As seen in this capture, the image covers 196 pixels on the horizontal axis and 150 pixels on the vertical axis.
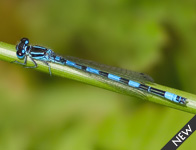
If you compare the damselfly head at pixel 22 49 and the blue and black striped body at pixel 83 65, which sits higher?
the damselfly head at pixel 22 49

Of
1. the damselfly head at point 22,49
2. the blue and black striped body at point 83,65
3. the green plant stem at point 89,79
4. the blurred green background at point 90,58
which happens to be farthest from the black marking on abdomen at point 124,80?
the damselfly head at point 22,49

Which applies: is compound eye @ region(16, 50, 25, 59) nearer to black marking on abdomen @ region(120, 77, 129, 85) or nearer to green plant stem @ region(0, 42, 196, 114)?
green plant stem @ region(0, 42, 196, 114)

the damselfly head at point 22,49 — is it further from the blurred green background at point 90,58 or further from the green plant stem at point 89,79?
the blurred green background at point 90,58

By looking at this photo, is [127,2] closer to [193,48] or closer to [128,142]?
[193,48]

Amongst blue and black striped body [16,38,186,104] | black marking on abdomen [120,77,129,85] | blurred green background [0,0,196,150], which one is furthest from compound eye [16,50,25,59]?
black marking on abdomen [120,77,129,85]

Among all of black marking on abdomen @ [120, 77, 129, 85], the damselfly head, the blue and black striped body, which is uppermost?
the damselfly head

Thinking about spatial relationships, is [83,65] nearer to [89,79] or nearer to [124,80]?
[124,80]

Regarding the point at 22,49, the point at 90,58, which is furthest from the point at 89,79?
the point at 90,58

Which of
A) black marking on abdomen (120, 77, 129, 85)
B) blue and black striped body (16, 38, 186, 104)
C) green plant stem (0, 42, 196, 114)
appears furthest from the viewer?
black marking on abdomen (120, 77, 129, 85)
